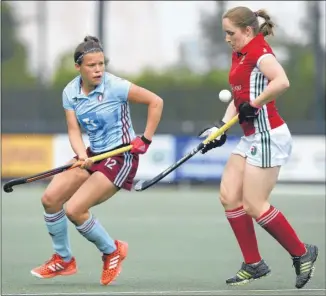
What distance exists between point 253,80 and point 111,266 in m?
1.34

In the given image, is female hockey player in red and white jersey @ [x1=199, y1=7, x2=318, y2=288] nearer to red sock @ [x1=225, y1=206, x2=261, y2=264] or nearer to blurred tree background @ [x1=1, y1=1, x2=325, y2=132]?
red sock @ [x1=225, y1=206, x2=261, y2=264]

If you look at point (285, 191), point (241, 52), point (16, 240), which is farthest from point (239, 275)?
point (285, 191)

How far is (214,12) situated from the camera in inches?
672

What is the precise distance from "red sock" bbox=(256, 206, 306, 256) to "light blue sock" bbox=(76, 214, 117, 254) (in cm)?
90

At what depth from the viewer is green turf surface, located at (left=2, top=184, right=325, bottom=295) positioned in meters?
6.55

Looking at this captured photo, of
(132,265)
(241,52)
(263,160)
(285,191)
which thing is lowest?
(285,191)

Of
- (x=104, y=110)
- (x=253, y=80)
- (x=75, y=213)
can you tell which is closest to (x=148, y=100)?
(x=104, y=110)

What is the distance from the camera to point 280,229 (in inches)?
254

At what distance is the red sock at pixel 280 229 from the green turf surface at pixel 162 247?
0.22 m

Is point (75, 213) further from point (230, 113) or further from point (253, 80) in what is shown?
point (253, 80)

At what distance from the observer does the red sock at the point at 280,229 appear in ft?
21.1

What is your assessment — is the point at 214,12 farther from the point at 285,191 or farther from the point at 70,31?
the point at 285,191

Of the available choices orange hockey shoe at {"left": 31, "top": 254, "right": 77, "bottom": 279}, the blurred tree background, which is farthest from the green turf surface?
the blurred tree background

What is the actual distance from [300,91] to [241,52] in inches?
428
